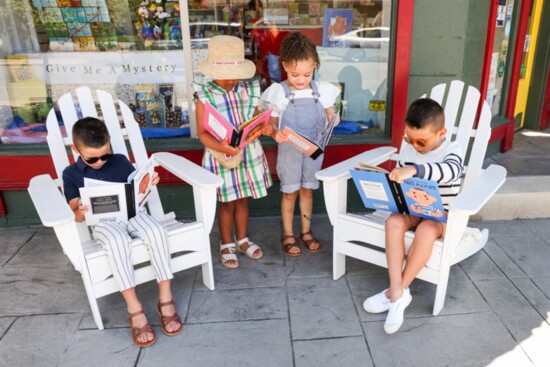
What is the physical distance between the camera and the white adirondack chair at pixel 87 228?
1.97 meters

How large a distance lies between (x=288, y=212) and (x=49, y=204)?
1349mm

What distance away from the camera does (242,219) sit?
2773 mm

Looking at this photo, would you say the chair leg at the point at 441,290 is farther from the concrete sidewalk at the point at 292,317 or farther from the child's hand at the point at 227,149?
the child's hand at the point at 227,149

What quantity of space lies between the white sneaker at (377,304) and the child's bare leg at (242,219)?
81cm

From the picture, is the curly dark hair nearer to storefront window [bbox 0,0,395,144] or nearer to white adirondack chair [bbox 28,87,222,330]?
white adirondack chair [bbox 28,87,222,330]

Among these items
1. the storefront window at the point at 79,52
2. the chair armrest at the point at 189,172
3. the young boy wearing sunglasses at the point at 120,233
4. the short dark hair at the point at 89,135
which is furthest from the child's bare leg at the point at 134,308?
the storefront window at the point at 79,52

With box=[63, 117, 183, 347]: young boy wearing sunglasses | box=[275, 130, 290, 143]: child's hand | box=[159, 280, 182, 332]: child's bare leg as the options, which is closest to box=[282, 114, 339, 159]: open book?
box=[275, 130, 290, 143]: child's hand

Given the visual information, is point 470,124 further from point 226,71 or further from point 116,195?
point 116,195

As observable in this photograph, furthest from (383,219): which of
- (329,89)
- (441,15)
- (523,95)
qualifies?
(523,95)

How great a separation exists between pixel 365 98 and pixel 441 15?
76cm

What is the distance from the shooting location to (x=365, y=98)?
3.38 m

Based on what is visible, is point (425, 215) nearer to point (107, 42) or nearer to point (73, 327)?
point (73, 327)

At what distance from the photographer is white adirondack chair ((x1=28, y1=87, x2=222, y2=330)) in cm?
197

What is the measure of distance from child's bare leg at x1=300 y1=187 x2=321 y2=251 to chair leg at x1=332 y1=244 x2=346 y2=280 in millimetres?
320
